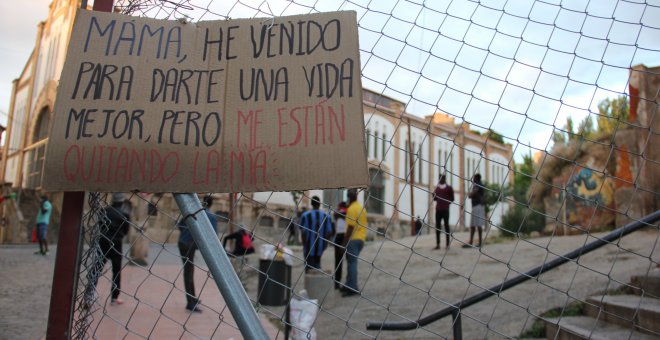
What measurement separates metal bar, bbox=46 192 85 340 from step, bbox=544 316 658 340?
8.98 feet

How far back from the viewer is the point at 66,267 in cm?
191

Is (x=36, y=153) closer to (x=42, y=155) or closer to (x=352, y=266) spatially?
(x=42, y=155)

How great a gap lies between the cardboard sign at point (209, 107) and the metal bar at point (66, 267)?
10cm

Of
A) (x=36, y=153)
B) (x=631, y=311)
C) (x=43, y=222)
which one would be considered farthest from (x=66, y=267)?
(x=36, y=153)

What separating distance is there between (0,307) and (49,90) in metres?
20.3

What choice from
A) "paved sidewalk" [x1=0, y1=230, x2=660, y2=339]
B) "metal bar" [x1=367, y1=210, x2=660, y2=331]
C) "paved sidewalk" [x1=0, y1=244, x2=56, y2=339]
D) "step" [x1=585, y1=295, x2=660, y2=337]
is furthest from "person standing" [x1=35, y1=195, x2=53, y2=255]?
"step" [x1=585, y1=295, x2=660, y2=337]

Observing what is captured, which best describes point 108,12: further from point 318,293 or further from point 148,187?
point 318,293

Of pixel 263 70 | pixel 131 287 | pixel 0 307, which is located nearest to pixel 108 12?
pixel 263 70

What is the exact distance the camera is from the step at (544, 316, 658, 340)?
3346 mm

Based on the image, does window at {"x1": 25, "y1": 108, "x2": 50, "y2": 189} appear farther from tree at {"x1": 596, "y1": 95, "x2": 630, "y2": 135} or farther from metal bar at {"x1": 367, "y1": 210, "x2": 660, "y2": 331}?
metal bar at {"x1": 367, "y1": 210, "x2": 660, "y2": 331}

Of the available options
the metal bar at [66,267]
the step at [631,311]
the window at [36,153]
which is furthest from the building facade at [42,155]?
the metal bar at [66,267]

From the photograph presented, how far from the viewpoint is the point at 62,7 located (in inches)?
922

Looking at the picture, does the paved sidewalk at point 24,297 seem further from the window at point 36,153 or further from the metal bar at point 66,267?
the window at point 36,153

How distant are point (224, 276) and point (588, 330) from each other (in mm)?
3027
